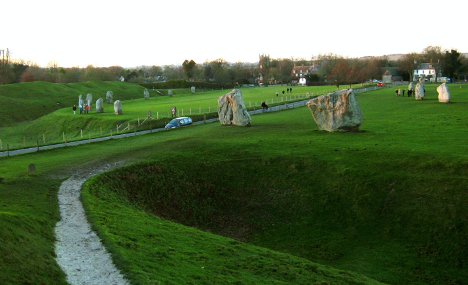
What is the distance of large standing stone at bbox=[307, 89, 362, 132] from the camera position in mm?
37656

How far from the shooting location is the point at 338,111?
3844cm

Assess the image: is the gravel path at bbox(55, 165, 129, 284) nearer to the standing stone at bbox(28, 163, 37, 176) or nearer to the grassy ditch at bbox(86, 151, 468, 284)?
the grassy ditch at bbox(86, 151, 468, 284)

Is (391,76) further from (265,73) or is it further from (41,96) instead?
(41,96)

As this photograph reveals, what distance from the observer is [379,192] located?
2511 cm

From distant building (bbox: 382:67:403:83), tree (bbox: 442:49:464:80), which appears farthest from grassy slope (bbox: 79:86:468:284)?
distant building (bbox: 382:67:403:83)

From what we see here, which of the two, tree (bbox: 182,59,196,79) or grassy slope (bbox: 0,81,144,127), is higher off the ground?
tree (bbox: 182,59,196,79)

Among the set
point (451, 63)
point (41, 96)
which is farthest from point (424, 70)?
point (41, 96)

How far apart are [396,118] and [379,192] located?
87.6 ft

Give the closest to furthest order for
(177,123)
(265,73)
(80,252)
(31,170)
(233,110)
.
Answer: (80,252) → (31,170) → (233,110) → (177,123) → (265,73)

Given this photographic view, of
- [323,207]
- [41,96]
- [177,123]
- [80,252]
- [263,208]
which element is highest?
[41,96]

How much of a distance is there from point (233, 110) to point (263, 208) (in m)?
21.9

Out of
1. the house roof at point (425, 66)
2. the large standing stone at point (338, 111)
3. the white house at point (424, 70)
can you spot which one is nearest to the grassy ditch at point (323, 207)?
the large standing stone at point (338, 111)

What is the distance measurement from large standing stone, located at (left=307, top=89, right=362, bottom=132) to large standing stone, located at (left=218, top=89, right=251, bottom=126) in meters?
9.66

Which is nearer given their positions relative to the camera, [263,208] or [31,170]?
[31,170]
